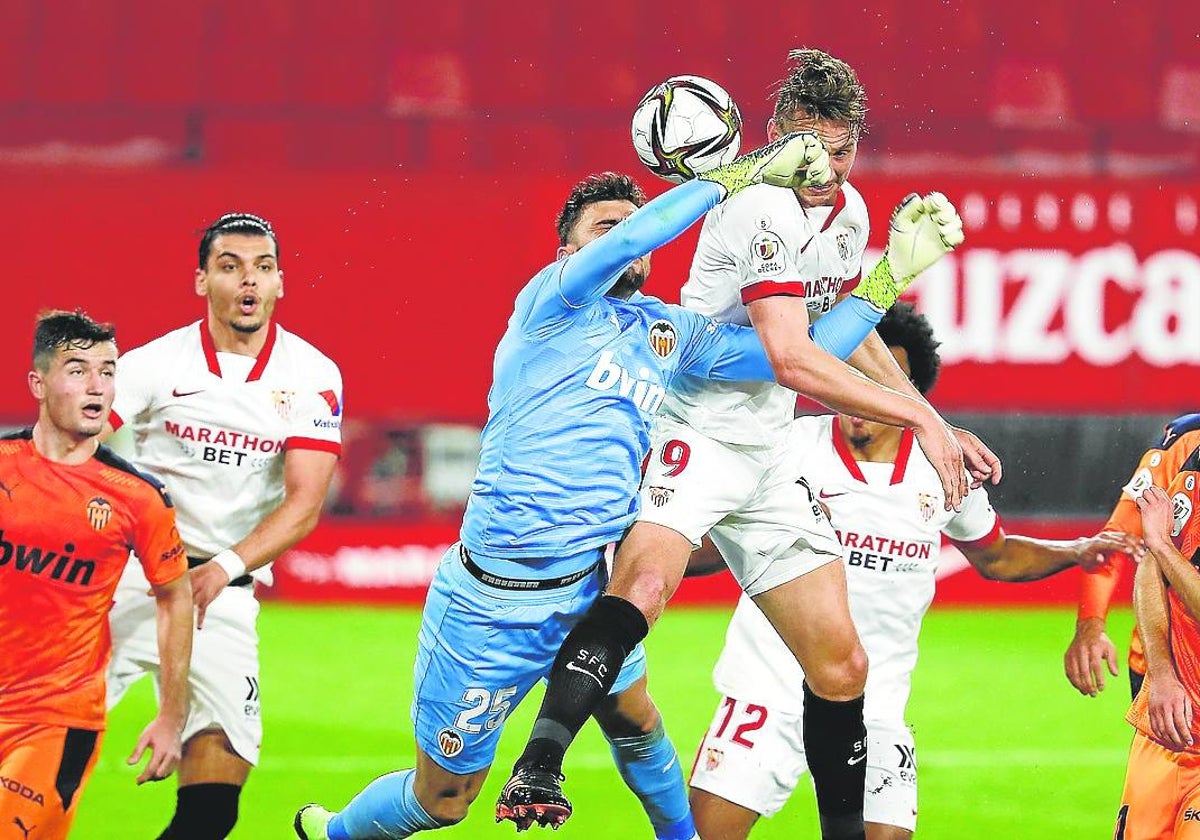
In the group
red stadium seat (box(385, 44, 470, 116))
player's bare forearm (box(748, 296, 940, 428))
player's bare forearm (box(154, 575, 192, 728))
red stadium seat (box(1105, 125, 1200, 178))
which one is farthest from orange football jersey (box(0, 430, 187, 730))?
red stadium seat (box(1105, 125, 1200, 178))

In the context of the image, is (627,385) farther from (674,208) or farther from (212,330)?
(212,330)

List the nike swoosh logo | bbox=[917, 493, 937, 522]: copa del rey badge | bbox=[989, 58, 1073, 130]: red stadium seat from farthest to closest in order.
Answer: bbox=[989, 58, 1073, 130]: red stadium seat, bbox=[917, 493, 937, 522]: copa del rey badge, the nike swoosh logo

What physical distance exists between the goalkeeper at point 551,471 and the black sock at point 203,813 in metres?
0.91

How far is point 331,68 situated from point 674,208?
9.33m

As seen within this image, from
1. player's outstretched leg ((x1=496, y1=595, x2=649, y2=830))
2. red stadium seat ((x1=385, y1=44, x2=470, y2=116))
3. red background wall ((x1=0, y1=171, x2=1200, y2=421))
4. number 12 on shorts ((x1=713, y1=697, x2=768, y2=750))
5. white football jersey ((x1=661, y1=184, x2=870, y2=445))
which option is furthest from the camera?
red stadium seat ((x1=385, y1=44, x2=470, y2=116))

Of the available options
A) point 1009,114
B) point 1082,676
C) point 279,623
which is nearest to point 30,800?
point 1082,676

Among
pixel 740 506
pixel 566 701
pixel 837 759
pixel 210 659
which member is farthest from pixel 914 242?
pixel 210 659

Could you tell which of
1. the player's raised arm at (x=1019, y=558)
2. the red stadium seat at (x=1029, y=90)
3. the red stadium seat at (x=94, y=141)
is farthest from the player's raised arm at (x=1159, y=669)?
the red stadium seat at (x=1029, y=90)

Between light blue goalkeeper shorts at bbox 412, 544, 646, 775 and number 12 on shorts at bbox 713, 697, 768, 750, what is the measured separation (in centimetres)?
71

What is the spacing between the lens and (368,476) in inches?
439

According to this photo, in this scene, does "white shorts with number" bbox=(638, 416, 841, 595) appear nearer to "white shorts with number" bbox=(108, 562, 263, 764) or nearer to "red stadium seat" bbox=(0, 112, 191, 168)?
"white shorts with number" bbox=(108, 562, 263, 764)

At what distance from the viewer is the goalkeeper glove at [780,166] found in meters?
3.89

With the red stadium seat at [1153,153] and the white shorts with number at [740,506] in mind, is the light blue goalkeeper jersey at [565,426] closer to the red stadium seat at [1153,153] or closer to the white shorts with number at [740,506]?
the white shorts with number at [740,506]

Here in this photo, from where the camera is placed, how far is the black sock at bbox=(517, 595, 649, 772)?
3.68 meters
